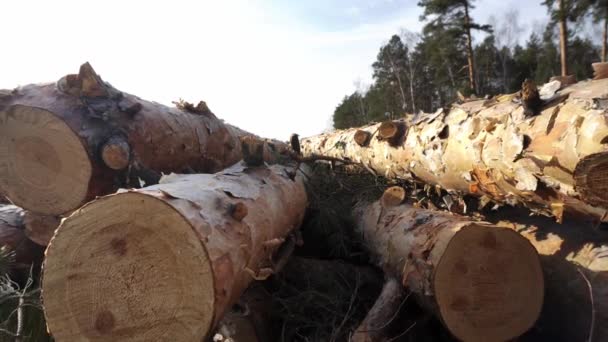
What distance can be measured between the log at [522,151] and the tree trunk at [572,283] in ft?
0.71

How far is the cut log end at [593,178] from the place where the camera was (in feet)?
5.76

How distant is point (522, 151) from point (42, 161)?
2617mm

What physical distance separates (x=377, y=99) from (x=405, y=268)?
1095 inches

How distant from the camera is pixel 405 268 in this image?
232 centimetres

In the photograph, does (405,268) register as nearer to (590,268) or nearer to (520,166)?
(520,166)

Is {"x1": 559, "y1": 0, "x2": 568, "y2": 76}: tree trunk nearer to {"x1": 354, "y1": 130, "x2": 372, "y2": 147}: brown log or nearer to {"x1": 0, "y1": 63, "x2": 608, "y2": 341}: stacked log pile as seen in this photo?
{"x1": 354, "y1": 130, "x2": 372, "y2": 147}: brown log

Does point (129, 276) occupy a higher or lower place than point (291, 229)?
higher

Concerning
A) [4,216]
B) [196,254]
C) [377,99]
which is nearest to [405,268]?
[196,254]

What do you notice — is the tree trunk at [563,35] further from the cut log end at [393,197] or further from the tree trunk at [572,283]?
the tree trunk at [572,283]

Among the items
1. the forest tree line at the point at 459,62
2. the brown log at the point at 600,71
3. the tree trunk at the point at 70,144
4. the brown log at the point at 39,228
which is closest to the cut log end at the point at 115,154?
the tree trunk at the point at 70,144

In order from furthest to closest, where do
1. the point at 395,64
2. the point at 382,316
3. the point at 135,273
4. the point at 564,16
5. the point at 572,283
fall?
Result: the point at 395,64 → the point at 564,16 → the point at 572,283 → the point at 382,316 → the point at 135,273

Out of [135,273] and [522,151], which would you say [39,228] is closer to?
[135,273]

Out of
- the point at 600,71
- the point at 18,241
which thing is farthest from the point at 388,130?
the point at 18,241

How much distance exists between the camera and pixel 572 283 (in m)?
2.31
